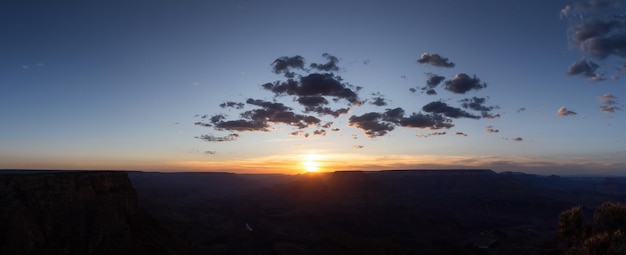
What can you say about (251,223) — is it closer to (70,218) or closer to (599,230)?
(70,218)

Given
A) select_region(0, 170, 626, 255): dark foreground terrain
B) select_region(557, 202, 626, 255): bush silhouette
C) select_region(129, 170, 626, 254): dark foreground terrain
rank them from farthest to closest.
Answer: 1. select_region(129, 170, 626, 254): dark foreground terrain
2. select_region(0, 170, 626, 255): dark foreground terrain
3. select_region(557, 202, 626, 255): bush silhouette

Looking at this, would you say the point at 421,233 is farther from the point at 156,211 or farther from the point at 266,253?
the point at 156,211

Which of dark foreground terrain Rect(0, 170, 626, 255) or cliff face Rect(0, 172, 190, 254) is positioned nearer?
cliff face Rect(0, 172, 190, 254)

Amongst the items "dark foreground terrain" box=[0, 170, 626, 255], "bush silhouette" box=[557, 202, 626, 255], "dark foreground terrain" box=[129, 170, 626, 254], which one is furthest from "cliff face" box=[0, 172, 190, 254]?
"bush silhouette" box=[557, 202, 626, 255]

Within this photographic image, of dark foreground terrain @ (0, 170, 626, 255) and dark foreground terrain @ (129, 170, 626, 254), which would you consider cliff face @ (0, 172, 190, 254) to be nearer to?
dark foreground terrain @ (0, 170, 626, 255)

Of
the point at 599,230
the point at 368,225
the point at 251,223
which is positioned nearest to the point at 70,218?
the point at 599,230

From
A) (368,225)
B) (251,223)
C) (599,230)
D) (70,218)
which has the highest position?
(599,230)

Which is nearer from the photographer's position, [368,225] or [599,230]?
[599,230]

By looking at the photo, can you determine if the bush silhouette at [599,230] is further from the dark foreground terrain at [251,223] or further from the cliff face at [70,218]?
the cliff face at [70,218]
